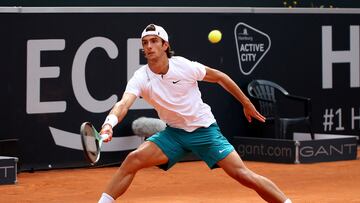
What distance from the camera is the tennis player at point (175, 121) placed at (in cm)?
724

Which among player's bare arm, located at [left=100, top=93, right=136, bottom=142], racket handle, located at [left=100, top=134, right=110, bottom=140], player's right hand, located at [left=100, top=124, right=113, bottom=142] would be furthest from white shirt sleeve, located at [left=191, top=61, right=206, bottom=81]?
racket handle, located at [left=100, top=134, right=110, bottom=140]

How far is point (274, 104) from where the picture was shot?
12992mm

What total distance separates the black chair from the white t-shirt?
5.52 m

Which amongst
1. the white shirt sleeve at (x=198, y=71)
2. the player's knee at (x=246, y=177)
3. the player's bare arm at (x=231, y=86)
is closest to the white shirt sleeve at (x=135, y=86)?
the white shirt sleeve at (x=198, y=71)

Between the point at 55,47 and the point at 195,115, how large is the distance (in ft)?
15.0

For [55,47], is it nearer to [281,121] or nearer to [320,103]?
[281,121]

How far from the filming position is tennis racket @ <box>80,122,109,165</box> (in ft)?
20.0

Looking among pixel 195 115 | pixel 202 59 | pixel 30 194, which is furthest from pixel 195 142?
pixel 202 59

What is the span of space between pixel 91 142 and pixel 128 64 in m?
6.09

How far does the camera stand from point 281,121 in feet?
42.3

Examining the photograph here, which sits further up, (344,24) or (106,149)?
(344,24)

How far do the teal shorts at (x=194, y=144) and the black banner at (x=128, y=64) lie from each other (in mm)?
4346
